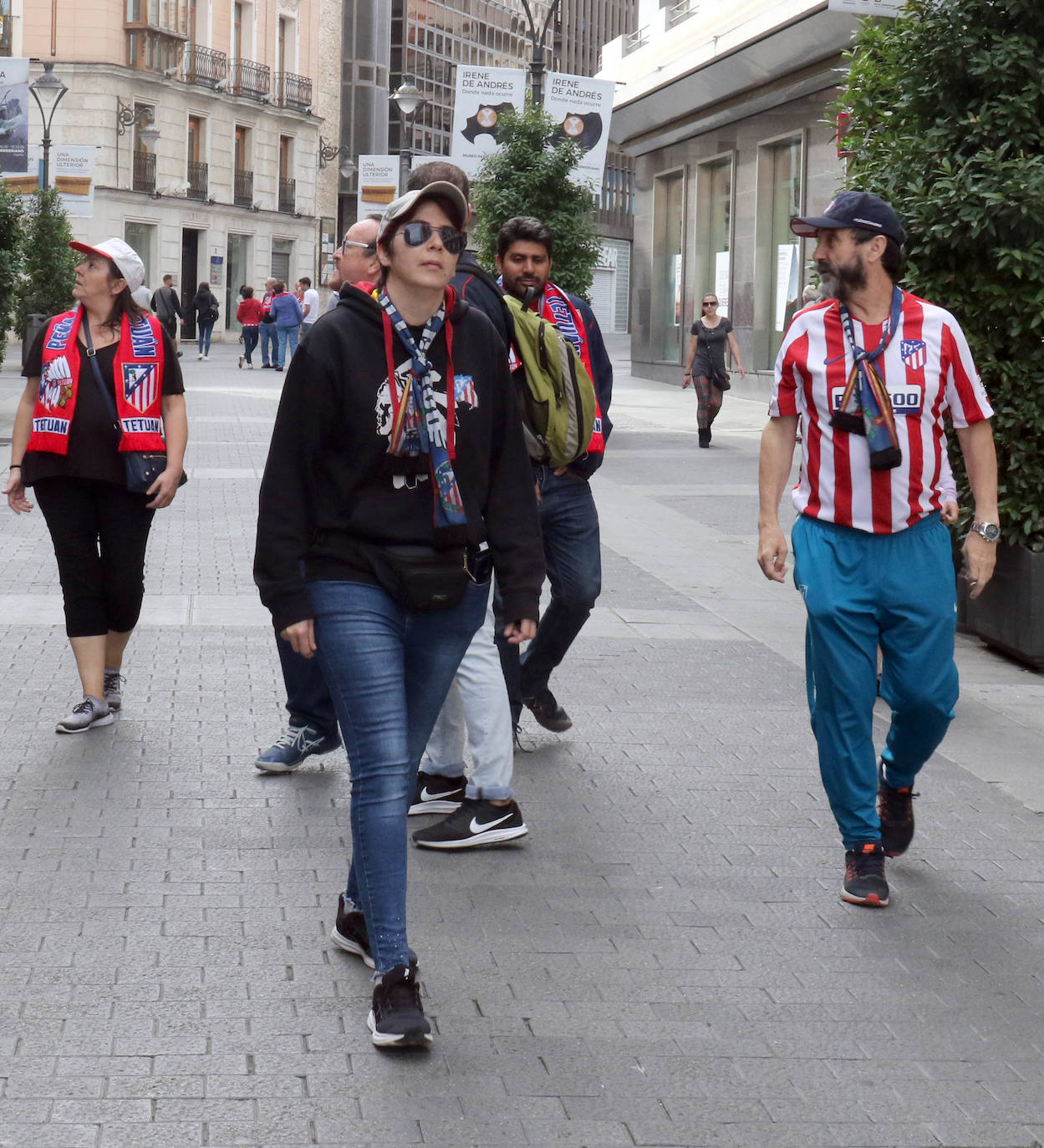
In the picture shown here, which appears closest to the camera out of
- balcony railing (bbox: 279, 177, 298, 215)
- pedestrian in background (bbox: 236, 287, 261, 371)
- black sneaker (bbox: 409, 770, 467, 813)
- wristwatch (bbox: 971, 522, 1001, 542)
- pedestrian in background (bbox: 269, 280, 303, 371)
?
wristwatch (bbox: 971, 522, 1001, 542)

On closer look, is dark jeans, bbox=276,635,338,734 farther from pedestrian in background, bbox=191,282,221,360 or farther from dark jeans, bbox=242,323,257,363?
pedestrian in background, bbox=191,282,221,360

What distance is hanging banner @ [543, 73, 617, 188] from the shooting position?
70.2 ft

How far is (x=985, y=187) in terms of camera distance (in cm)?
777

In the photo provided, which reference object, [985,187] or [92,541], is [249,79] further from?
[92,541]

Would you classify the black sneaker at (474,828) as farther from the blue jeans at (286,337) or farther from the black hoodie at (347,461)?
the blue jeans at (286,337)

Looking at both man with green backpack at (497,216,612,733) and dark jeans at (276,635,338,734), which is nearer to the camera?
man with green backpack at (497,216,612,733)

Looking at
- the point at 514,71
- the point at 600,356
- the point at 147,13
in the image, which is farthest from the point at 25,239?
the point at 147,13

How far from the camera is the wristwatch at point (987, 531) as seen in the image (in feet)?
16.4

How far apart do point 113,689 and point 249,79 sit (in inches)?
2237

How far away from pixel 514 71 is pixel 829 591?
60.1 feet

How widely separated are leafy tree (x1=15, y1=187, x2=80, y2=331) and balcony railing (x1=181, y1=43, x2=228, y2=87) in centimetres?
2520

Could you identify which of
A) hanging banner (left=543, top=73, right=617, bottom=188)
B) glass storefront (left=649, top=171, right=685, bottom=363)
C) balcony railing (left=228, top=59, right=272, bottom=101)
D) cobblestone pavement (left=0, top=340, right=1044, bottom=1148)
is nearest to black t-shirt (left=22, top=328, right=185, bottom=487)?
cobblestone pavement (left=0, top=340, right=1044, bottom=1148)

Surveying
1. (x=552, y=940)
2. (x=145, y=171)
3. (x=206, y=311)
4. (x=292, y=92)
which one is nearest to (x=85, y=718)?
(x=552, y=940)

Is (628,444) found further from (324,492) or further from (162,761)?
(324,492)
